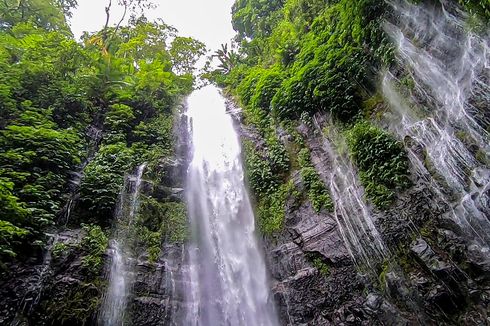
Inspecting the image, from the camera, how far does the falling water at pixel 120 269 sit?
234 inches

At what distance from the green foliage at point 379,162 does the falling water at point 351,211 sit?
0.25 meters

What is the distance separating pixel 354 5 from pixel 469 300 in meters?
6.53

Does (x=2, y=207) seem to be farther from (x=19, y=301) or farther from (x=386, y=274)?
(x=386, y=274)

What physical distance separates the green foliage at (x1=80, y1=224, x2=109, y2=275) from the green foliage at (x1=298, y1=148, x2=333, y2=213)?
444 centimetres

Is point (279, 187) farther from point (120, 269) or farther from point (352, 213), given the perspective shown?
point (120, 269)

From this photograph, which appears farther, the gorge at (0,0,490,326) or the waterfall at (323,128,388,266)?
the waterfall at (323,128,388,266)

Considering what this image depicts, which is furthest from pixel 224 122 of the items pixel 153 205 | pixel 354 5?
pixel 354 5

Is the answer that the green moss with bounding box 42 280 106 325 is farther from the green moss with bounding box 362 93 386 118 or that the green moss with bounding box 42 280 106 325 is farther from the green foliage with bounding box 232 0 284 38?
the green foliage with bounding box 232 0 284 38

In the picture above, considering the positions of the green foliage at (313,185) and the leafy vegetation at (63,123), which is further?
the green foliage at (313,185)

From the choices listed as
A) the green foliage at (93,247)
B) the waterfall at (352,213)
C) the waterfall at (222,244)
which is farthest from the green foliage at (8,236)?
the waterfall at (352,213)

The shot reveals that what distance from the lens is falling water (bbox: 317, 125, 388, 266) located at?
603 cm

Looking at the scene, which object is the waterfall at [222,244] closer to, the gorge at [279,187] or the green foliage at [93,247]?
the gorge at [279,187]

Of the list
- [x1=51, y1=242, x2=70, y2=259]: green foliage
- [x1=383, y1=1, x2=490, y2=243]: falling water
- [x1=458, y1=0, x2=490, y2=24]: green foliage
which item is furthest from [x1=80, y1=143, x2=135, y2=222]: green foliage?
[x1=458, y1=0, x2=490, y2=24]: green foliage

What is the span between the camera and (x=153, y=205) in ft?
26.0
